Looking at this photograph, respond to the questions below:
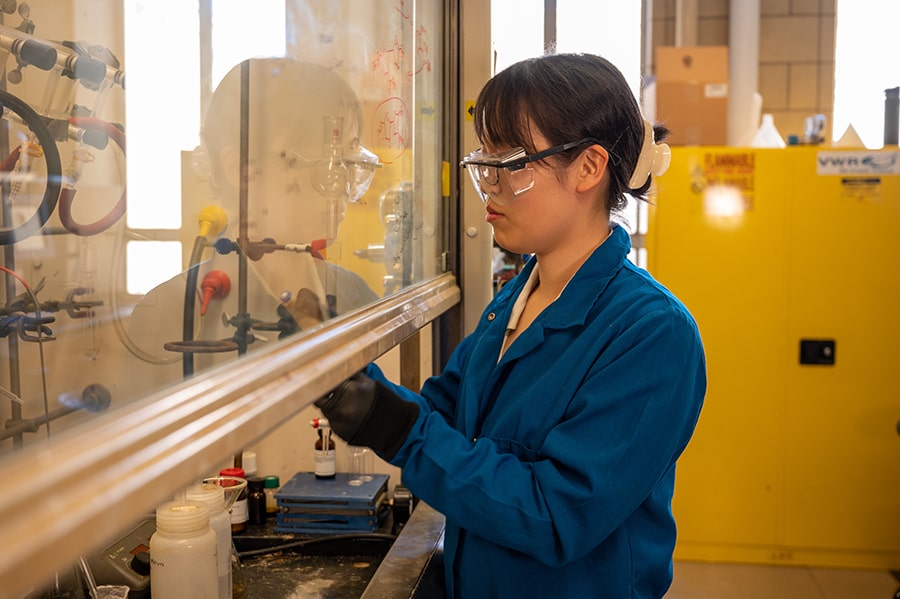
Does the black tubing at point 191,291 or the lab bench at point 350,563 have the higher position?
the black tubing at point 191,291

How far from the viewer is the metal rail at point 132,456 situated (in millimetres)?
435

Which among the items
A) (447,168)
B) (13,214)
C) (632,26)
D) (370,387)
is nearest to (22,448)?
(13,214)

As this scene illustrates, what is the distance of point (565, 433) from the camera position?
104 centimetres

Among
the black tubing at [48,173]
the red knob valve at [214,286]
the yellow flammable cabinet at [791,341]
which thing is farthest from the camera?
the yellow flammable cabinet at [791,341]

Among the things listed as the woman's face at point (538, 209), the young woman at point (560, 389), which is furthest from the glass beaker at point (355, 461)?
the woman's face at point (538, 209)

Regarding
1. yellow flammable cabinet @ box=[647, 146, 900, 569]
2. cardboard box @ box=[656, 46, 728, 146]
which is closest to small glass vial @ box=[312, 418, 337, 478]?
yellow flammable cabinet @ box=[647, 146, 900, 569]

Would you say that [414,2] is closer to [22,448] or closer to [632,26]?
[22,448]

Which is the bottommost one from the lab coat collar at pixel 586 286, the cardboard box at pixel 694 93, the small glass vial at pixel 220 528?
the small glass vial at pixel 220 528

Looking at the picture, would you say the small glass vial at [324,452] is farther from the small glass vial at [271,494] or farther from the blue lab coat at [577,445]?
the blue lab coat at [577,445]

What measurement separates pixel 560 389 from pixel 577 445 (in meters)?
0.11

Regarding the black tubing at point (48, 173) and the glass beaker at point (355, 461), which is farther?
the glass beaker at point (355, 461)

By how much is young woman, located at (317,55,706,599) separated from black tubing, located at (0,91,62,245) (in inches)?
14.8

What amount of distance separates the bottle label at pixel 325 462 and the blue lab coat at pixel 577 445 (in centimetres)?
76

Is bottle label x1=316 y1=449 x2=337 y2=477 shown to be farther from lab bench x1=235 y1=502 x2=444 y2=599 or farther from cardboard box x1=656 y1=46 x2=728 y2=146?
cardboard box x1=656 y1=46 x2=728 y2=146
